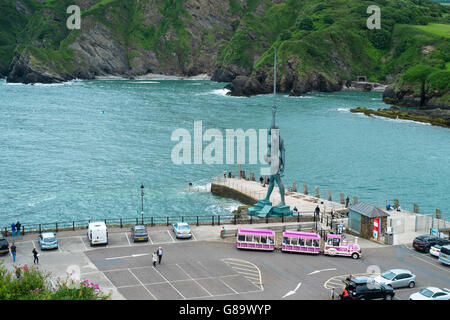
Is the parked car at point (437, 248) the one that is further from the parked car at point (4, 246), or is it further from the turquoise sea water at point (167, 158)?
the parked car at point (4, 246)

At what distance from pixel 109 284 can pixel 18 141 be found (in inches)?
3487

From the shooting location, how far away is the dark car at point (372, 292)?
112 feet

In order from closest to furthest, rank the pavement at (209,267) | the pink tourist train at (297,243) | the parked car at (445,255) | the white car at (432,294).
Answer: the white car at (432,294) < the pavement at (209,267) < the parked car at (445,255) < the pink tourist train at (297,243)

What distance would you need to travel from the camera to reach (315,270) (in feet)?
131

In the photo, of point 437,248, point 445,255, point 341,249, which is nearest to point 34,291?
point 341,249

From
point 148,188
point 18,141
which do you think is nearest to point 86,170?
point 148,188

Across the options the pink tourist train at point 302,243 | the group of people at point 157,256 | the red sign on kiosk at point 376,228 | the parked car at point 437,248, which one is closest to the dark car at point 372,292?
the pink tourist train at point 302,243

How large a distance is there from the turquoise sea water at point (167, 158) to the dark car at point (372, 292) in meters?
35.2

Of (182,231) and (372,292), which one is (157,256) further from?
(372,292)

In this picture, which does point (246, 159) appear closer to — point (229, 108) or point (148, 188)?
point (148, 188)

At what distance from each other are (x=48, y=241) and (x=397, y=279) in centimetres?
2552

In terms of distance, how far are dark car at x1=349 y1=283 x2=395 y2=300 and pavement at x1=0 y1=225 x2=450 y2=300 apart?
136cm

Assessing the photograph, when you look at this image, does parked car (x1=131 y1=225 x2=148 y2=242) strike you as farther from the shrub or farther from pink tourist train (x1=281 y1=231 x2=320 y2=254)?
the shrub

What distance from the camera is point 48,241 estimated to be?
42750 mm
